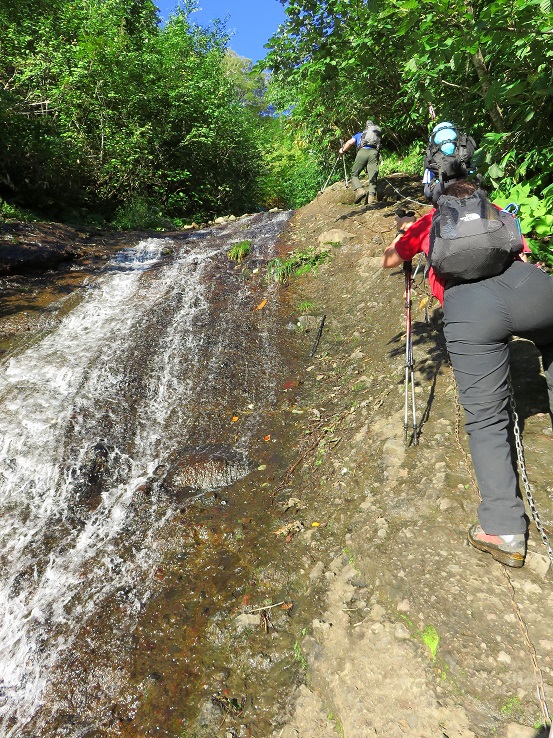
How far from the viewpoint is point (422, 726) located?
2.17 m

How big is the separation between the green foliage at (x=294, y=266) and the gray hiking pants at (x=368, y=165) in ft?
8.66

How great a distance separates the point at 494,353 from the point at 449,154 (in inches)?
59.2

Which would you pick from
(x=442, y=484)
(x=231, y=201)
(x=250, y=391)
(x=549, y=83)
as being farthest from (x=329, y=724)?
(x=231, y=201)

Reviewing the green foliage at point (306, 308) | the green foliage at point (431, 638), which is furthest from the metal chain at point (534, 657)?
the green foliage at point (306, 308)

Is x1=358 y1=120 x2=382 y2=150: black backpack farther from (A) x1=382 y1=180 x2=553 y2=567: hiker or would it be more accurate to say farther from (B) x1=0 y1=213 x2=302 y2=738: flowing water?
(A) x1=382 y1=180 x2=553 y2=567: hiker

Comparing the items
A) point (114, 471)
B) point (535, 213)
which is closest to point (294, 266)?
point (535, 213)

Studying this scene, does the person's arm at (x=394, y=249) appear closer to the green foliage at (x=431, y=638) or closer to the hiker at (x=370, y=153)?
the green foliage at (x=431, y=638)

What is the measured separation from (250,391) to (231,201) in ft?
55.5

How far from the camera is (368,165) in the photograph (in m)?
10.4

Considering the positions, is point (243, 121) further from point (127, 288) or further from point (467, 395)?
point (467, 395)

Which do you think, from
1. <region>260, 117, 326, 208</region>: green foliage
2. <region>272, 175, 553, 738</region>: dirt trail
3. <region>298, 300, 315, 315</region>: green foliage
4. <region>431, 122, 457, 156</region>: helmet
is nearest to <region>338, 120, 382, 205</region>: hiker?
<region>298, 300, 315, 315</region>: green foliage

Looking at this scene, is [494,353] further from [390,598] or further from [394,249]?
[390,598]

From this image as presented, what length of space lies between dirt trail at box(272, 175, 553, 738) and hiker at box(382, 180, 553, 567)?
309 millimetres

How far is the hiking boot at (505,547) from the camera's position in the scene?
8.39 feet
